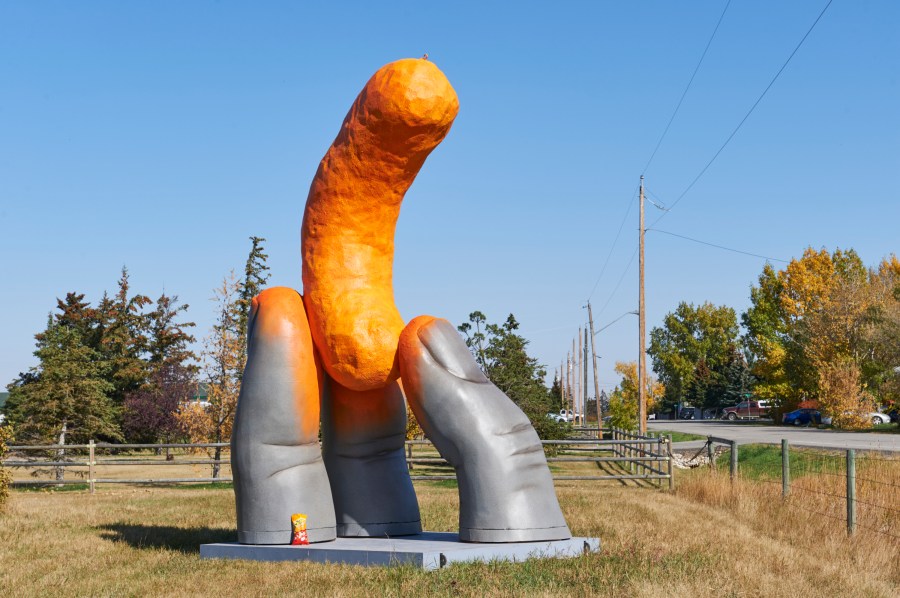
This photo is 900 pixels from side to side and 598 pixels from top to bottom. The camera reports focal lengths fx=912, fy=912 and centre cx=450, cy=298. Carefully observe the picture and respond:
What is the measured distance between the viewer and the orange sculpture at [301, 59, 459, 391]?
9180mm

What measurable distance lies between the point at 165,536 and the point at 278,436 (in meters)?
3.34

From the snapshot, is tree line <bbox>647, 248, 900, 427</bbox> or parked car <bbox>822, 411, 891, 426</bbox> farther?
parked car <bbox>822, 411, 891, 426</bbox>

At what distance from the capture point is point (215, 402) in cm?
2438

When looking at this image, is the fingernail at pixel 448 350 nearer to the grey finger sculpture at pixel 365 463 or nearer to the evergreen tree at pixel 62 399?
the grey finger sculpture at pixel 365 463

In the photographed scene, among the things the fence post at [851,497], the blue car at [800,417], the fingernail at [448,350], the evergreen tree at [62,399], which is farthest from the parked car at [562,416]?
the fingernail at [448,350]

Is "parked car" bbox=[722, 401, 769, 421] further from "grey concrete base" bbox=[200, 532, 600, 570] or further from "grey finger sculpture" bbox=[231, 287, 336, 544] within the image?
"grey finger sculpture" bbox=[231, 287, 336, 544]

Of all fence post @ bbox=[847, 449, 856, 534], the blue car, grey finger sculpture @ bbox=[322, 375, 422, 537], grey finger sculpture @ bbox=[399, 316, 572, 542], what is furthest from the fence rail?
the blue car

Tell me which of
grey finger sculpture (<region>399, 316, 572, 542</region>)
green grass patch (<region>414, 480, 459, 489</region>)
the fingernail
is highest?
the fingernail

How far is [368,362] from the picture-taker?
943 cm

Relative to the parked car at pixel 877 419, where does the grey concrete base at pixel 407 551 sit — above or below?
above

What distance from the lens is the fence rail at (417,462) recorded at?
20000 millimetres

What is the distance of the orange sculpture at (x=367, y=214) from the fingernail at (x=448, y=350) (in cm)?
41

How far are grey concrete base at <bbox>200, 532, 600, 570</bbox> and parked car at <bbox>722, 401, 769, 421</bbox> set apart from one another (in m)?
63.9

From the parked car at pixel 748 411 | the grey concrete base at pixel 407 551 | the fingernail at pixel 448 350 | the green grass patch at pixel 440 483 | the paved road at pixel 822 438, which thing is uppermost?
the fingernail at pixel 448 350
